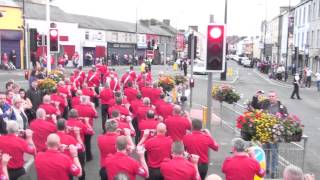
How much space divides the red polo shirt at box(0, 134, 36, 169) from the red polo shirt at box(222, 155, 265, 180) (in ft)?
10.5

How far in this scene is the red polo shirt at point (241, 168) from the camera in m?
6.52

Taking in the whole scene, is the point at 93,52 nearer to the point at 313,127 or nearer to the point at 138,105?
the point at 313,127

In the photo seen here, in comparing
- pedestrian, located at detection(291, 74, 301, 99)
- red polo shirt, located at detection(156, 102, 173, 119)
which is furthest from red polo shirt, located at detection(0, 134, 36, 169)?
pedestrian, located at detection(291, 74, 301, 99)

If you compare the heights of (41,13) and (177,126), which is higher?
(41,13)

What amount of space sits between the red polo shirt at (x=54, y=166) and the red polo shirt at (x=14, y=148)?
0.94m

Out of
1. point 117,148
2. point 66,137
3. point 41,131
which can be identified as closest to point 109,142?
point 66,137

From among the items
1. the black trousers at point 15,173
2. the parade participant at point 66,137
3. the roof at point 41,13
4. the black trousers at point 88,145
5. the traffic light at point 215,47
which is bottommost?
the black trousers at point 88,145

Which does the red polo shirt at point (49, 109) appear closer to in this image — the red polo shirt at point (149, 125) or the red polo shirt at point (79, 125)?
the red polo shirt at point (79, 125)

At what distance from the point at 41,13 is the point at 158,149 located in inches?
1792

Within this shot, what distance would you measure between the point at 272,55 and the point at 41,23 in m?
47.8

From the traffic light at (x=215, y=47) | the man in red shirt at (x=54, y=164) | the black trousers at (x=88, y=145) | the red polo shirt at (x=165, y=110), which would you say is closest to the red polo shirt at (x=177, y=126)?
the traffic light at (x=215, y=47)

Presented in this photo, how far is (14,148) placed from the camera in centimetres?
729

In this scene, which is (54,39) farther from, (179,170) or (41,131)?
(179,170)

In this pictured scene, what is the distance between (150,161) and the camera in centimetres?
773
